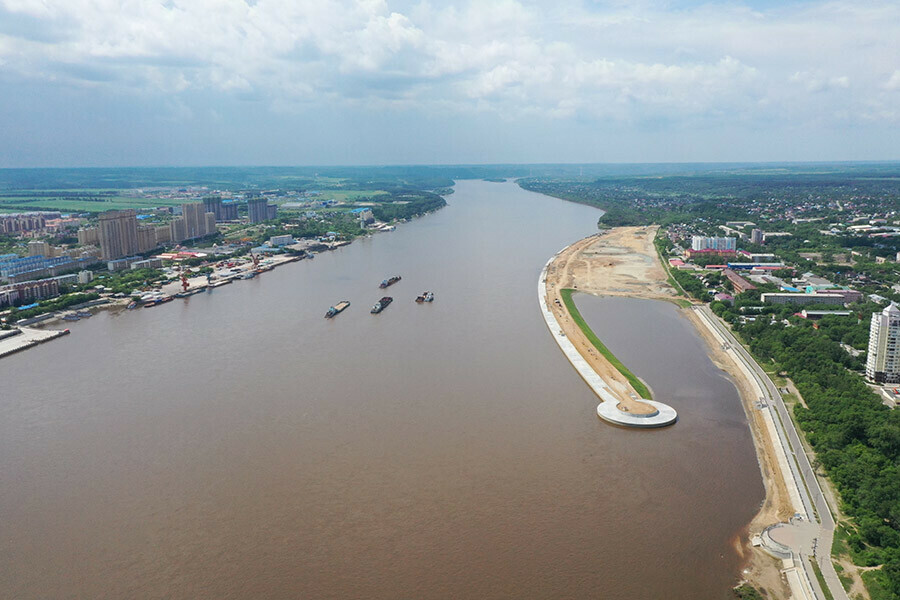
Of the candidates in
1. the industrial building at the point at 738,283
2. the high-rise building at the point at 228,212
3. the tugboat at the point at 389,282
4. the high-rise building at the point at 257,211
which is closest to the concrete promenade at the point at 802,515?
the industrial building at the point at 738,283

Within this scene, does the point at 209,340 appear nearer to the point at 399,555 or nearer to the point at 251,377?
the point at 251,377

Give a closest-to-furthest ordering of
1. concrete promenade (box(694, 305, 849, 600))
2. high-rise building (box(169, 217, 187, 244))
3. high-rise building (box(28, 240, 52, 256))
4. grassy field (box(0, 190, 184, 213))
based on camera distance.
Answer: concrete promenade (box(694, 305, 849, 600)), high-rise building (box(28, 240, 52, 256)), high-rise building (box(169, 217, 187, 244)), grassy field (box(0, 190, 184, 213))

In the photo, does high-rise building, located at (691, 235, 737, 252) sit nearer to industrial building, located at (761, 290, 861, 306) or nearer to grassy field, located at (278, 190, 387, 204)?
industrial building, located at (761, 290, 861, 306)

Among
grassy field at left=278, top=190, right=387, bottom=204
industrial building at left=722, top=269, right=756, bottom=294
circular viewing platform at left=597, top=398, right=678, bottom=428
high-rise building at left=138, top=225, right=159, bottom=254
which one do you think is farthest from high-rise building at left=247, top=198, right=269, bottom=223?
circular viewing platform at left=597, top=398, right=678, bottom=428

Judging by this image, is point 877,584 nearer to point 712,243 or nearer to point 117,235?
point 712,243

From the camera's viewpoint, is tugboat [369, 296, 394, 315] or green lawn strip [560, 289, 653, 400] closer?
green lawn strip [560, 289, 653, 400]

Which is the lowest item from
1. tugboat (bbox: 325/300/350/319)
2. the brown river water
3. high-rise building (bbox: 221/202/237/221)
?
the brown river water
